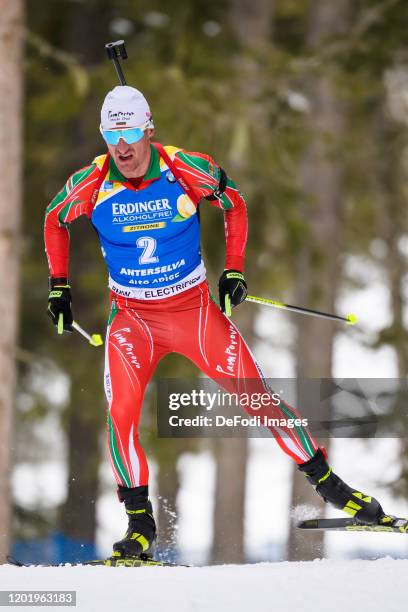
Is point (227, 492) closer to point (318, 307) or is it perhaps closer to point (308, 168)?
point (318, 307)

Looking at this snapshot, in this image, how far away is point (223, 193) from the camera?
5.65 metres

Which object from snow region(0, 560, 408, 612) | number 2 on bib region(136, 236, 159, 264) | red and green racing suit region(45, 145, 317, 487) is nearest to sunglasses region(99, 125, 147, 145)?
red and green racing suit region(45, 145, 317, 487)

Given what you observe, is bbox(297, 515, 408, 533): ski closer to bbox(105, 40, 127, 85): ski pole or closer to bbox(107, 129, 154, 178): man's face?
bbox(107, 129, 154, 178): man's face

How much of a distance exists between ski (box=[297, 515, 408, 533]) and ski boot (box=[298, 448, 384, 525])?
0.29 feet

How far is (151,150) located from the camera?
17.8 ft

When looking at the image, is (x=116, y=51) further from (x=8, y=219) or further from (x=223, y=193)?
(x=8, y=219)

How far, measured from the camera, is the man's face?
5.28 m

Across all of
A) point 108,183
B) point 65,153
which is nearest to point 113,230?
point 108,183

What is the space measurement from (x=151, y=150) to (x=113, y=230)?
49cm

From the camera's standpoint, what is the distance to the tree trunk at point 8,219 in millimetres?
8586

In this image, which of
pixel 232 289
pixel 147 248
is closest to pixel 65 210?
Answer: pixel 147 248

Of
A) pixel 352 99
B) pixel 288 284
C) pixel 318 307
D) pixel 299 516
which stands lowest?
pixel 299 516

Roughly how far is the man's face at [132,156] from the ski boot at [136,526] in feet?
5.81

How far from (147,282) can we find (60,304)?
0.51 metres
